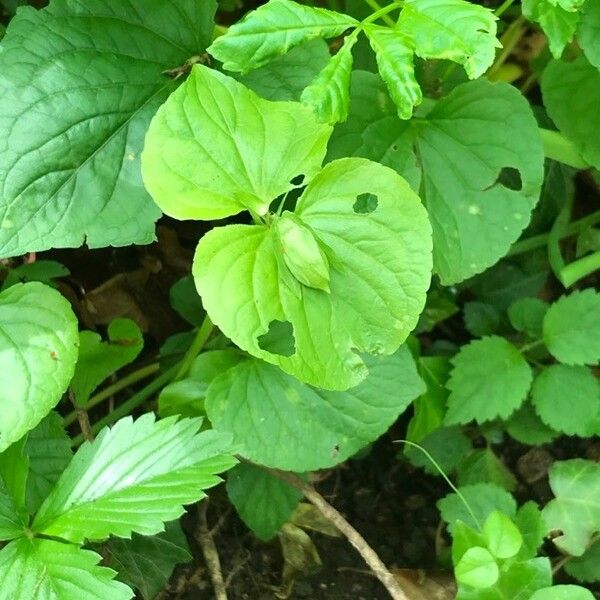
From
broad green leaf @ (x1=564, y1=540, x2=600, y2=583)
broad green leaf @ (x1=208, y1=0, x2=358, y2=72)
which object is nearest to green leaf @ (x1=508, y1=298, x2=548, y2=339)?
broad green leaf @ (x1=564, y1=540, x2=600, y2=583)

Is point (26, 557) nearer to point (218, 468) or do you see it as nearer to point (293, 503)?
point (218, 468)

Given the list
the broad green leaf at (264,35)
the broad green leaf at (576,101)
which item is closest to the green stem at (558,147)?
the broad green leaf at (576,101)

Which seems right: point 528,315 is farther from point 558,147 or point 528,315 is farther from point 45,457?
point 45,457

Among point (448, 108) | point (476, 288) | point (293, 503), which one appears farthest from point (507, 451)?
point (448, 108)

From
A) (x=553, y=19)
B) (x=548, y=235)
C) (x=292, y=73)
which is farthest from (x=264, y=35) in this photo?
(x=548, y=235)

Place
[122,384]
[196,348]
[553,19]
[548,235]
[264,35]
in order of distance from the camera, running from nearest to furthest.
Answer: [264,35] < [553,19] < [196,348] < [122,384] < [548,235]

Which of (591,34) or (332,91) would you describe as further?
(591,34)

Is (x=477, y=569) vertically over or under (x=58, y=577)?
under
